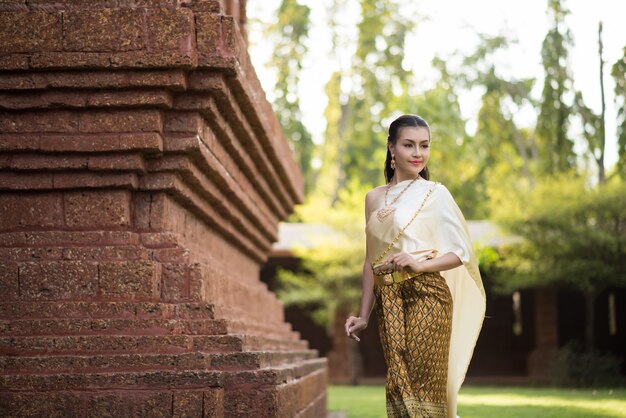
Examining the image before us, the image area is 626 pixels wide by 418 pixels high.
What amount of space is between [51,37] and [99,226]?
88 cm

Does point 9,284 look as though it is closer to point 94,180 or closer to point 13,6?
point 94,180

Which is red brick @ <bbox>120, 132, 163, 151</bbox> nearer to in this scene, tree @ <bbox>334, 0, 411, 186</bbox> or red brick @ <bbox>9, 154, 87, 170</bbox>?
red brick @ <bbox>9, 154, 87, 170</bbox>

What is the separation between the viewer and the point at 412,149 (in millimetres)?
4410

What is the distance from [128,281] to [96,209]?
40 cm

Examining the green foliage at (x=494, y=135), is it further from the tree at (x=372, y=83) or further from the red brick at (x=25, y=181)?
the red brick at (x=25, y=181)

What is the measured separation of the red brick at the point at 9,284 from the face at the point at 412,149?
1768mm

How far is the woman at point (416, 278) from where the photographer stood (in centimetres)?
414

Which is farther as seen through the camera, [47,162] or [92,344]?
[47,162]

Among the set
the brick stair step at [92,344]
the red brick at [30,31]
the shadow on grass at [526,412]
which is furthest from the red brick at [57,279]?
the shadow on grass at [526,412]

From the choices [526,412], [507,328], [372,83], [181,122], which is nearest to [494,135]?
[372,83]

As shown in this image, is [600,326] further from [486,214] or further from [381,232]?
[381,232]

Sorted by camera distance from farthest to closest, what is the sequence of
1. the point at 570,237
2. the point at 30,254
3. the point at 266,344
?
the point at 570,237
the point at 266,344
the point at 30,254

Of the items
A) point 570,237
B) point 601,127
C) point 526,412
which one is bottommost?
point 526,412

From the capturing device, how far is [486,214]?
1278 inches
